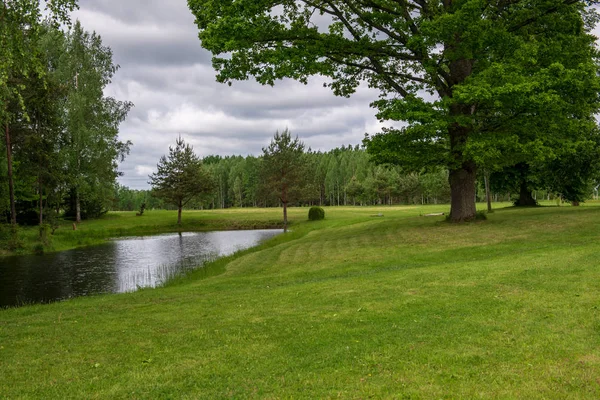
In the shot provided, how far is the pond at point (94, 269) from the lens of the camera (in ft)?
62.0

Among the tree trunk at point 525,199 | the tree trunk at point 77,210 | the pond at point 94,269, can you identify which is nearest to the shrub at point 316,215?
the pond at point 94,269

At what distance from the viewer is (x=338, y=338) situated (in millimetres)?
7461

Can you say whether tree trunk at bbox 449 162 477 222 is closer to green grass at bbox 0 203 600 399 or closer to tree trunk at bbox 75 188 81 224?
green grass at bbox 0 203 600 399

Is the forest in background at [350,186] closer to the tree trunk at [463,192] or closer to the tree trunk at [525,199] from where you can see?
the tree trunk at [525,199]

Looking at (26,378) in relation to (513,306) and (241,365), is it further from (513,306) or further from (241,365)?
(513,306)

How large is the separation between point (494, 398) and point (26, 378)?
266 inches

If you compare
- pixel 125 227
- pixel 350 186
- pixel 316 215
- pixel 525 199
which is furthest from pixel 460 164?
pixel 350 186

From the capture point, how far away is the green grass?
567 cm

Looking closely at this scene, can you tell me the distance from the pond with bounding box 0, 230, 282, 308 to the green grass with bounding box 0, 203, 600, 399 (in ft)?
19.3

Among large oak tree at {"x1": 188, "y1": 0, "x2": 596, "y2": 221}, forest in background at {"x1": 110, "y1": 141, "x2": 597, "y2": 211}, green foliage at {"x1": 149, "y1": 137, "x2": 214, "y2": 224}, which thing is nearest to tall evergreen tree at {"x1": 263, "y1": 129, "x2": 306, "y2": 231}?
green foliage at {"x1": 149, "y1": 137, "x2": 214, "y2": 224}

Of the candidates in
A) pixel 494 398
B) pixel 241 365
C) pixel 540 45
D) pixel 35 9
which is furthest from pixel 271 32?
pixel 494 398

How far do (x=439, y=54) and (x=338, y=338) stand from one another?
61.2 feet

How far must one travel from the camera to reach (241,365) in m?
6.54

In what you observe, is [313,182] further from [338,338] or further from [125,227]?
[338,338]
